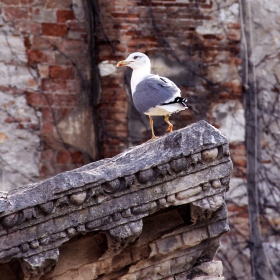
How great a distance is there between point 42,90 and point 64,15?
27.4 inches

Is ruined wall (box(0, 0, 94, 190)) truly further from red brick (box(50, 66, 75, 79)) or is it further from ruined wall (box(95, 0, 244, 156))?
ruined wall (box(95, 0, 244, 156))

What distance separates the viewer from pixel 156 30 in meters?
8.67

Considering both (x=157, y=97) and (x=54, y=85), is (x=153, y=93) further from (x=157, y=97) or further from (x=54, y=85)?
(x=54, y=85)

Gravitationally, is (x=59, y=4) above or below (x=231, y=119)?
above

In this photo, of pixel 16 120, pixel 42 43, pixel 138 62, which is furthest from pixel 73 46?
pixel 138 62

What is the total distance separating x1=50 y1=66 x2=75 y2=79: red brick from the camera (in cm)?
884

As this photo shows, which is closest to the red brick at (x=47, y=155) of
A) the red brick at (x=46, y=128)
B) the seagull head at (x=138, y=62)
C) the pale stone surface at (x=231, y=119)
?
the red brick at (x=46, y=128)

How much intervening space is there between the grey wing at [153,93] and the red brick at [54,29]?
2.95 m

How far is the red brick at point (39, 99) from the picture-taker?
8.75 m

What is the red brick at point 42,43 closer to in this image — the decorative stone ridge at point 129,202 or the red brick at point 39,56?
the red brick at point 39,56

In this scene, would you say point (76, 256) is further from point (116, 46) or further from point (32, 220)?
point (116, 46)

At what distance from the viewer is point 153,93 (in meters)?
5.86

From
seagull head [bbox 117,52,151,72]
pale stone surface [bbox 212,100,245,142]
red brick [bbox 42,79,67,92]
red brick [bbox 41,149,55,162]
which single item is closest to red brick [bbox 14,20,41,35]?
red brick [bbox 42,79,67,92]

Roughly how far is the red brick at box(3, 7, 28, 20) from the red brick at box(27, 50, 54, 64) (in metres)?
0.32
